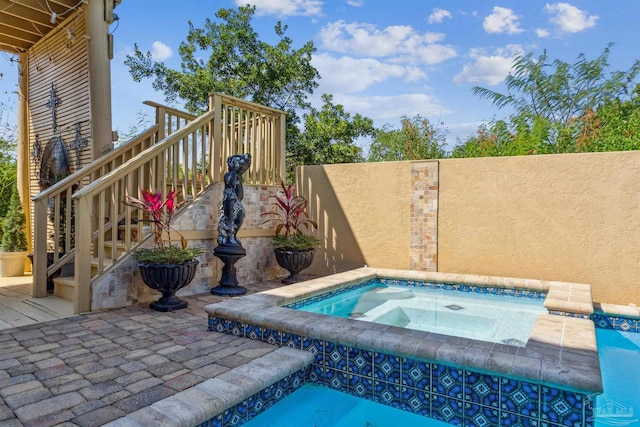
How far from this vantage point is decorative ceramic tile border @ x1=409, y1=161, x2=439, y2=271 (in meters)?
6.08

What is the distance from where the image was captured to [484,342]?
2770mm

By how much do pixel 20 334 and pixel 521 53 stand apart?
11813mm

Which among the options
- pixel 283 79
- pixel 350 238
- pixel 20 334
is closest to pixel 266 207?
pixel 350 238

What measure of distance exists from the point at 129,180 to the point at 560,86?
1030cm

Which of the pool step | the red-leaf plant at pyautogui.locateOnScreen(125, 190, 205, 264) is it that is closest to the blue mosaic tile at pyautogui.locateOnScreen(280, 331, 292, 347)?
the pool step

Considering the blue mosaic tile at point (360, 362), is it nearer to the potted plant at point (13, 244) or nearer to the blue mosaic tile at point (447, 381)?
the blue mosaic tile at point (447, 381)

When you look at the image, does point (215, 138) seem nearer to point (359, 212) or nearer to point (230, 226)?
point (230, 226)

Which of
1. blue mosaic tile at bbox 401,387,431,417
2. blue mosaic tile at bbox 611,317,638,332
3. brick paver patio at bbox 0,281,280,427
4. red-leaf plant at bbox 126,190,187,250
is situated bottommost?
blue mosaic tile at bbox 401,387,431,417

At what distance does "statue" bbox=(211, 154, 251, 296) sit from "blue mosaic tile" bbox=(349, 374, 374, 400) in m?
2.63

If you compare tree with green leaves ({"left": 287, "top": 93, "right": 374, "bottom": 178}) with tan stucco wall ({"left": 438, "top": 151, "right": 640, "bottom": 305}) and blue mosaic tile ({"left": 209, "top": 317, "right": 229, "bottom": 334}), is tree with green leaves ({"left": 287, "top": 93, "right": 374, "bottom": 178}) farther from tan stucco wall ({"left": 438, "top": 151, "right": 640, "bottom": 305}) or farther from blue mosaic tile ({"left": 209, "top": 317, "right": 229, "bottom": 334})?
blue mosaic tile ({"left": 209, "top": 317, "right": 229, "bottom": 334})

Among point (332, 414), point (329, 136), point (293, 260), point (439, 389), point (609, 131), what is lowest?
point (332, 414)

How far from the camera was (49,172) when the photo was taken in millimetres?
7133

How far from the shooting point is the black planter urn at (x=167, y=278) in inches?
165

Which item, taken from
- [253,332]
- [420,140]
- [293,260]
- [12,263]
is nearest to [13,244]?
[12,263]
